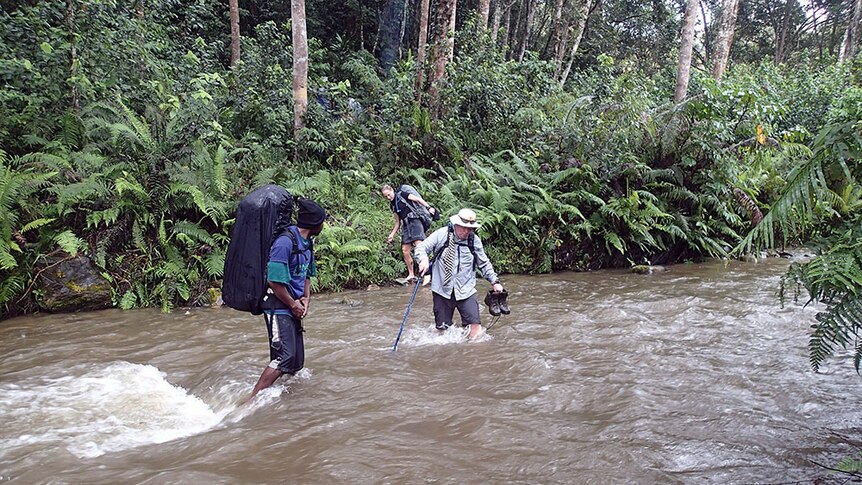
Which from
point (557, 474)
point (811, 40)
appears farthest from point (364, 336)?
point (811, 40)

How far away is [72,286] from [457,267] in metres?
Result: 5.95

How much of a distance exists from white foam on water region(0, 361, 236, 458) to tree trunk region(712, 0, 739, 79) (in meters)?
15.9

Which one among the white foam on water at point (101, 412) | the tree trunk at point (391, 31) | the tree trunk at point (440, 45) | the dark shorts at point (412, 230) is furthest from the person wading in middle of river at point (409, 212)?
the tree trunk at point (391, 31)

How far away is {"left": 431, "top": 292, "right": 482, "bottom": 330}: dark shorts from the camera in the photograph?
688cm

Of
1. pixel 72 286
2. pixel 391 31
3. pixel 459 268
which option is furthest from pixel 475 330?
pixel 391 31

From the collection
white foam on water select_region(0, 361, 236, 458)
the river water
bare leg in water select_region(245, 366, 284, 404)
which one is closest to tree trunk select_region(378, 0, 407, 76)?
the river water

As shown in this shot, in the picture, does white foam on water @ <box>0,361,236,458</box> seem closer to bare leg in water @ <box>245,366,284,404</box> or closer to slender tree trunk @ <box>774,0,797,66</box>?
bare leg in water @ <box>245,366,284,404</box>

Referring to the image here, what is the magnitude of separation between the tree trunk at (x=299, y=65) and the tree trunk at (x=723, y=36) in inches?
437

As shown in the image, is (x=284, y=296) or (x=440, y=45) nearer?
(x=284, y=296)

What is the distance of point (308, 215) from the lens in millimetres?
5027

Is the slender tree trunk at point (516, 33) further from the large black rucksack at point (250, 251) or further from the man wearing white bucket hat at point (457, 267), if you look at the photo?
the large black rucksack at point (250, 251)

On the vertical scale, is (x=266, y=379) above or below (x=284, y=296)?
below

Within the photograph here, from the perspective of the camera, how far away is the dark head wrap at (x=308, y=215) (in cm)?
503

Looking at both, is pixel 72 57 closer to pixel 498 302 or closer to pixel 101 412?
pixel 101 412
